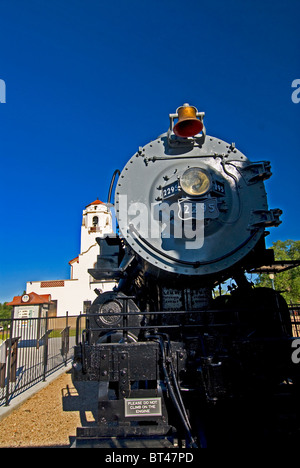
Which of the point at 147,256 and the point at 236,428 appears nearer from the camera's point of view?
the point at 236,428

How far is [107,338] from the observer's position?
11.6ft

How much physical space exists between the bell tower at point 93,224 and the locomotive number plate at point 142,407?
35544 mm

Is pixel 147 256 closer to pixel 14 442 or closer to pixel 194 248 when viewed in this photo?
pixel 194 248

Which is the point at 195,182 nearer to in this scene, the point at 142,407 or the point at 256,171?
the point at 256,171

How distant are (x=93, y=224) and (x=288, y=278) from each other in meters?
23.8

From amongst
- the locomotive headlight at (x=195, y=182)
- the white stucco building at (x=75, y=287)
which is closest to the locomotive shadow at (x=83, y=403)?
the locomotive headlight at (x=195, y=182)

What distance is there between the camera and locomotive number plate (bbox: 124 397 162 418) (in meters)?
2.80

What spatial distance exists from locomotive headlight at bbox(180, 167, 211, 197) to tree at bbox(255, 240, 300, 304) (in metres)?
20.3

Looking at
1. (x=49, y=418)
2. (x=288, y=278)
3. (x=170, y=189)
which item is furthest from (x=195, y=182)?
(x=288, y=278)

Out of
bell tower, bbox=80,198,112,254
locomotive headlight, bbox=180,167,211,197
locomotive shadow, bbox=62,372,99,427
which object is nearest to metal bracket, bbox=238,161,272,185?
locomotive headlight, bbox=180,167,211,197
